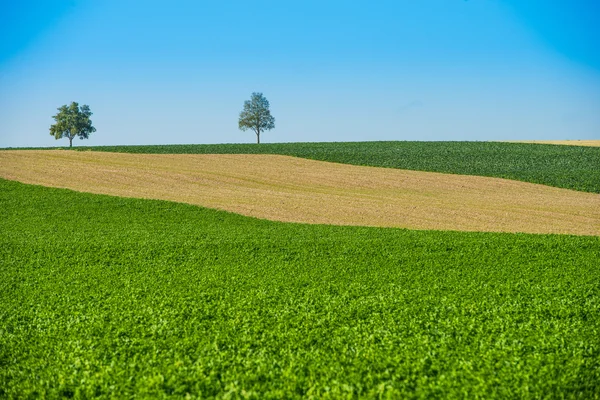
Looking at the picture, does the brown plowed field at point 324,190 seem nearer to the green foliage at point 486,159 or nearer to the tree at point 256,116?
the green foliage at point 486,159

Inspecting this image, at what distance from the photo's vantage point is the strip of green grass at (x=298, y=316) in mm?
7930

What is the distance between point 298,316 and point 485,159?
47.5 metres

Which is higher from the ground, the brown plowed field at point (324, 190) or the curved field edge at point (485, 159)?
the curved field edge at point (485, 159)

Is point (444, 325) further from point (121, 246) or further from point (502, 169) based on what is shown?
point (502, 169)

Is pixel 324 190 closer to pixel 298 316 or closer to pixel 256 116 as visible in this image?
pixel 298 316

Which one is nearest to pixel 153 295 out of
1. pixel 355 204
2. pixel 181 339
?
pixel 181 339

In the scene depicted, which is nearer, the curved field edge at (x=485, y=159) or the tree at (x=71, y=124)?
the curved field edge at (x=485, y=159)

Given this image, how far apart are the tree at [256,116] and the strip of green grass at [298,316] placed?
7636 centimetres

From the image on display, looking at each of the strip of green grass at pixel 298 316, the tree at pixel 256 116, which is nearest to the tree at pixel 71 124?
the tree at pixel 256 116

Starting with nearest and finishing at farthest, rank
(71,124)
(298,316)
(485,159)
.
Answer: (298,316) < (485,159) < (71,124)

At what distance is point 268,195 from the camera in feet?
110

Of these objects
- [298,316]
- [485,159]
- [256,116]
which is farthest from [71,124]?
[298,316]

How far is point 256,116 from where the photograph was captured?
95500mm

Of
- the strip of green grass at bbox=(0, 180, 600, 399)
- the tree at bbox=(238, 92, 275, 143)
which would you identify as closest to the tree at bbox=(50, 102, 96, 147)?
the tree at bbox=(238, 92, 275, 143)
